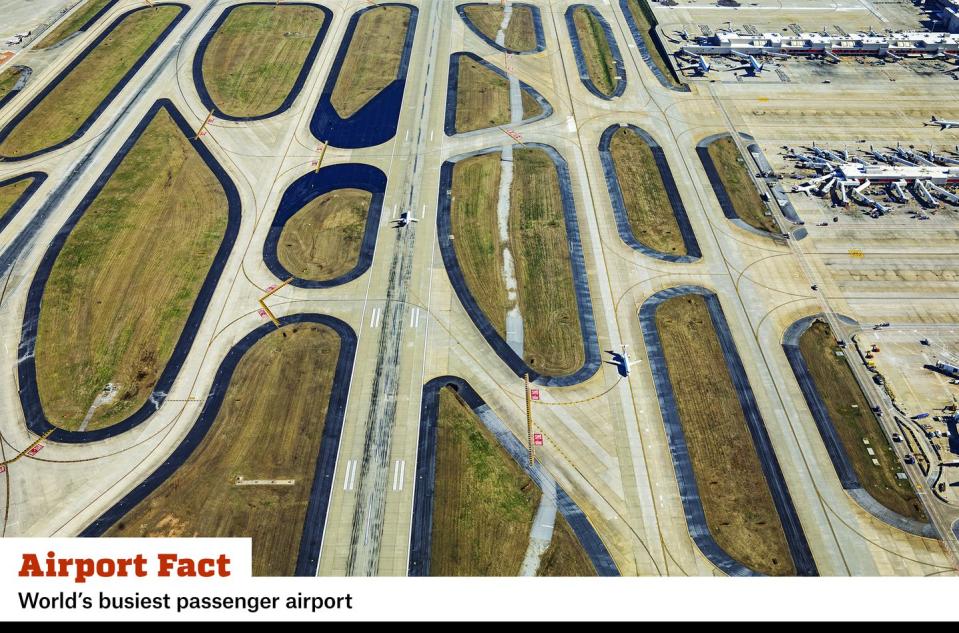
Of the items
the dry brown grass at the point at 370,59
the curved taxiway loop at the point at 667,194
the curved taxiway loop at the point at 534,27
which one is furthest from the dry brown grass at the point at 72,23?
the curved taxiway loop at the point at 667,194

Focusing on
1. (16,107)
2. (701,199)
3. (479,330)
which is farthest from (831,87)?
(16,107)

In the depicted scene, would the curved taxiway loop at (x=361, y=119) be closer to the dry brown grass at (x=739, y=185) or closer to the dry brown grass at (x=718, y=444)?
the dry brown grass at (x=739, y=185)

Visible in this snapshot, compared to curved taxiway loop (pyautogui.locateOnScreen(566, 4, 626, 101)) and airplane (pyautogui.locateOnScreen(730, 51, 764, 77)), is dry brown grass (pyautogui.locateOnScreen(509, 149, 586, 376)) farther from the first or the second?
airplane (pyautogui.locateOnScreen(730, 51, 764, 77))

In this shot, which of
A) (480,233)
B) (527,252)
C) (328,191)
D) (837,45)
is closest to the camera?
(527,252)

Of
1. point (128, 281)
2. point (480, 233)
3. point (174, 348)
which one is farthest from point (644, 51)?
point (174, 348)

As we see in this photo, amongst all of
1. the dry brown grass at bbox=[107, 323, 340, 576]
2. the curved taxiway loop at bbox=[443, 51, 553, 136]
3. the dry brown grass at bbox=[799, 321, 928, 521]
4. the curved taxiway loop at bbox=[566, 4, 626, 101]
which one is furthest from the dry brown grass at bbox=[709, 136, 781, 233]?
the dry brown grass at bbox=[107, 323, 340, 576]

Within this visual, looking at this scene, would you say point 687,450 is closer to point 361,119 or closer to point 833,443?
point 833,443
